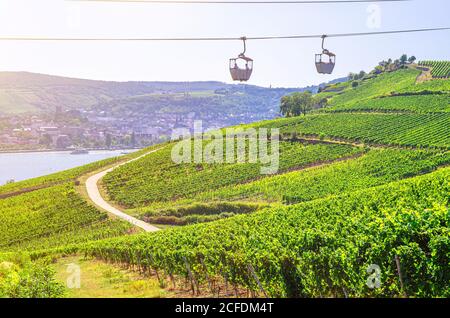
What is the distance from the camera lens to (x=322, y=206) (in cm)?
2947

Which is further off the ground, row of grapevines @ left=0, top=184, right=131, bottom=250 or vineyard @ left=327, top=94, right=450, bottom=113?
vineyard @ left=327, top=94, right=450, bottom=113

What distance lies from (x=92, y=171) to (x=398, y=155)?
4187 cm

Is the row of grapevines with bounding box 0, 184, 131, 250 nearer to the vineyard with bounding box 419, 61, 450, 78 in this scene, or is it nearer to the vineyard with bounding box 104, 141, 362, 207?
the vineyard with bounding box 104, 141, 362, 207

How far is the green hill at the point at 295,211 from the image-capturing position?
46.9ft

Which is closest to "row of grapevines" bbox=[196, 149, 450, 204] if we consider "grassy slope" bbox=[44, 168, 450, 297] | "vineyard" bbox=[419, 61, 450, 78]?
"grassy slope" bbox=[44, 168, 450, 297]

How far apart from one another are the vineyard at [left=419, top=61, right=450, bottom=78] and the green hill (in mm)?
16173

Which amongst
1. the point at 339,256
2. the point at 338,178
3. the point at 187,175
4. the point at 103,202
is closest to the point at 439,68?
the point at 187,175

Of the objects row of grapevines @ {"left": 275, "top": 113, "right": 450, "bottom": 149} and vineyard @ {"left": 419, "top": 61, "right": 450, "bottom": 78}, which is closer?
row of grapevines @ {"left": 275, "top": 113, "right": 450, "bottom": 149}

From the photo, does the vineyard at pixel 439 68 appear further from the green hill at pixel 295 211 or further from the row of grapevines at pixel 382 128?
the row of grapevines at pixel 382 128

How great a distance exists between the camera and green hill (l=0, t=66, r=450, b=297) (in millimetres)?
14289

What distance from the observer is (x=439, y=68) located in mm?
116250

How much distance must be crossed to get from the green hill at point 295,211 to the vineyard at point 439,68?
1617cm
